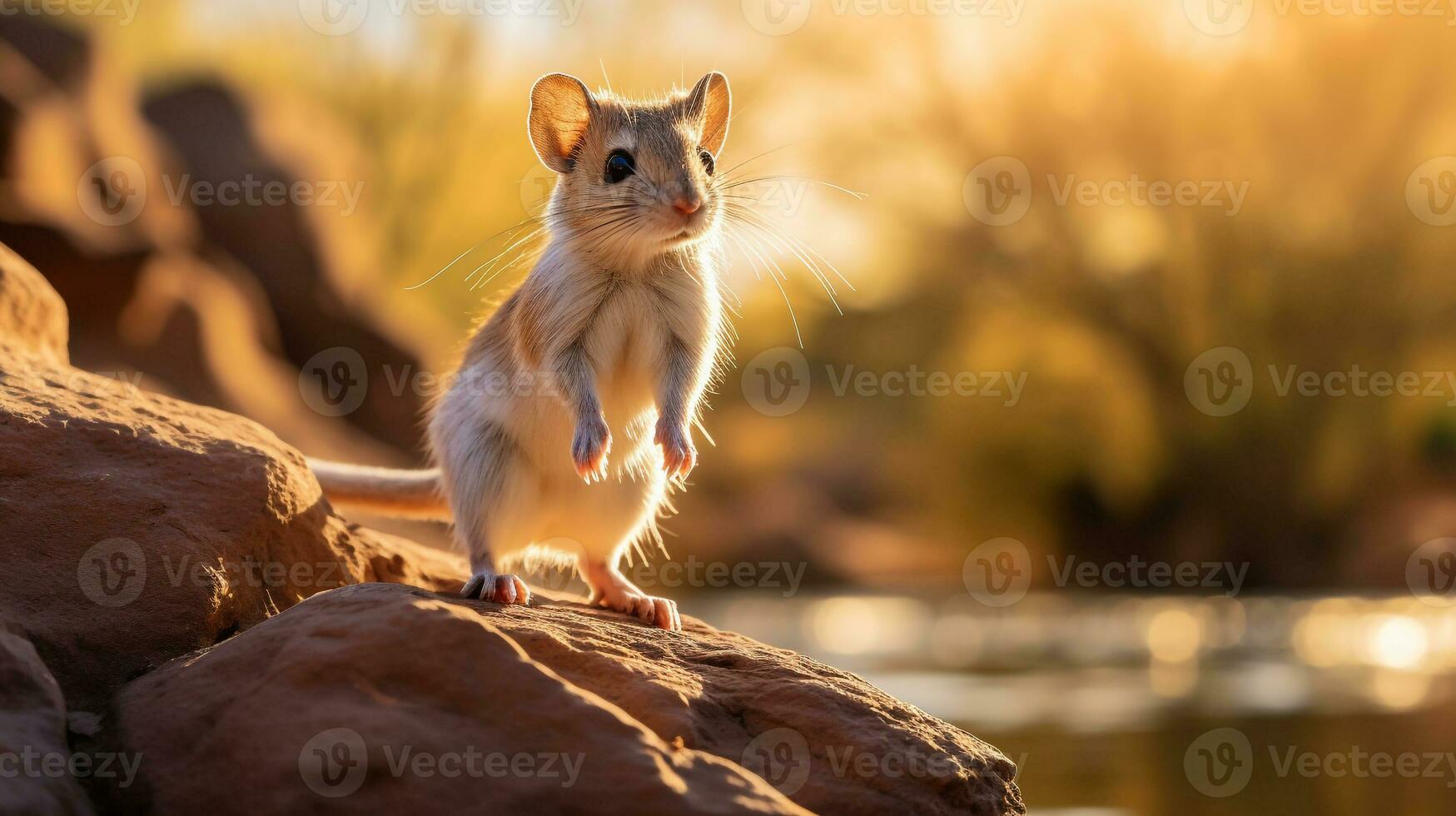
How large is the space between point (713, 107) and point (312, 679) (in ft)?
10.6

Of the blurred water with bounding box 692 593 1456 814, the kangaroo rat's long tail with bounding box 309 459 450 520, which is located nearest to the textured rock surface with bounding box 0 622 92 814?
the kangaroo rat's long tail with bounding box 309 459 450 520

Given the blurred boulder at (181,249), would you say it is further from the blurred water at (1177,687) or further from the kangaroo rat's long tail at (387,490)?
the blurred water at (1177,687)

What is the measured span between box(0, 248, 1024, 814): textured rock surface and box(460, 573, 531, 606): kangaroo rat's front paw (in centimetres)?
17

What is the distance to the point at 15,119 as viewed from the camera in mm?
12062

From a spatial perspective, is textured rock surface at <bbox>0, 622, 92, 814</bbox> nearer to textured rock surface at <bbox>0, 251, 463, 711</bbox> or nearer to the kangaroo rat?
textured rock surface at <bbox>0, 251, 463, 711</bbox>

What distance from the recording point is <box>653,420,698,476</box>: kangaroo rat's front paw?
5141 mm

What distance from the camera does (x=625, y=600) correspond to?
17.9 feet

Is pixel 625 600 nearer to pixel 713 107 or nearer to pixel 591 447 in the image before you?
pixel 591 447

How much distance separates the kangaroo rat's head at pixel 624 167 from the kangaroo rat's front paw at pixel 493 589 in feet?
4.40

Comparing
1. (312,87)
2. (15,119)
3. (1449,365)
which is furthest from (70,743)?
(312,87)

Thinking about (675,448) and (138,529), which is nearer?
(138,529)

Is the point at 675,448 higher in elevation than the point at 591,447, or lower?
higher

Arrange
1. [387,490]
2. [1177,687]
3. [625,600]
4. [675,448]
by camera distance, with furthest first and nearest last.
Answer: [1177,687], [387,490], [625,600], [675,448]

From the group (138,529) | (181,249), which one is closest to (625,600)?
(138,529)
